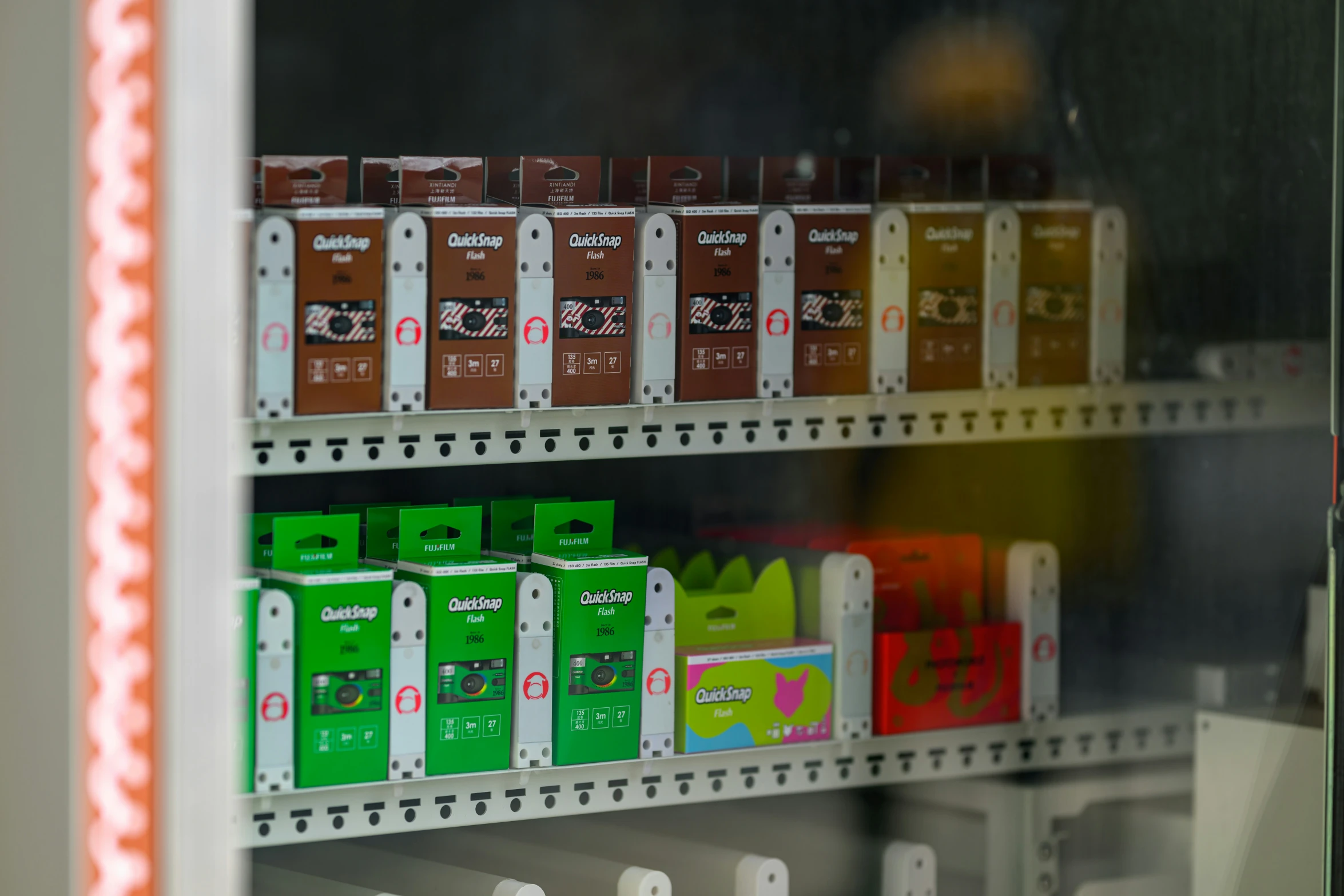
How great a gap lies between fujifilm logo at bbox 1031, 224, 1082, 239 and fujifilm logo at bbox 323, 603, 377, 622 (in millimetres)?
1064

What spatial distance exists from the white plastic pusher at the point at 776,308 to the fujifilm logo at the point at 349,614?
586 mm

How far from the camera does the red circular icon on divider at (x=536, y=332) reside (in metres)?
2.00

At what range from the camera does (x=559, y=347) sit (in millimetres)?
2020

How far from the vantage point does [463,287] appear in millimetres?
1958

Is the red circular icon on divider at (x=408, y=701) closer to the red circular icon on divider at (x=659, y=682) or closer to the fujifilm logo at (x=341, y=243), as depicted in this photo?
the red circular icon on divider at (x=659, y=682)

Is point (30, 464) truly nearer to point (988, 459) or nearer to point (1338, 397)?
point (988, 459)

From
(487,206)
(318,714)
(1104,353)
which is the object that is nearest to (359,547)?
(318,714)

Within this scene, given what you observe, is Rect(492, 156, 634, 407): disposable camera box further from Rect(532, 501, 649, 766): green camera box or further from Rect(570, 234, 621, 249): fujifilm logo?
Rect(532, 501, 649, 766): green camera box

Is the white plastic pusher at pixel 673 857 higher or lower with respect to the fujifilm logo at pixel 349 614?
lower

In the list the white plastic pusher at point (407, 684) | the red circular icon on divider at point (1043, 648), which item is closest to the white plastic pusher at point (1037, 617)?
the red circular icon on divider at point (1043, 648)

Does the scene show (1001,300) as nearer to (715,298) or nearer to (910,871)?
(715,298)

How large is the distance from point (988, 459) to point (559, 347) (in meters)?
0.68

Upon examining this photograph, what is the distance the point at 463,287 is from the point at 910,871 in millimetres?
1017

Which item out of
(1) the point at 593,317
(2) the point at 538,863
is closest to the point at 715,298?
(1) the point at 593,317
